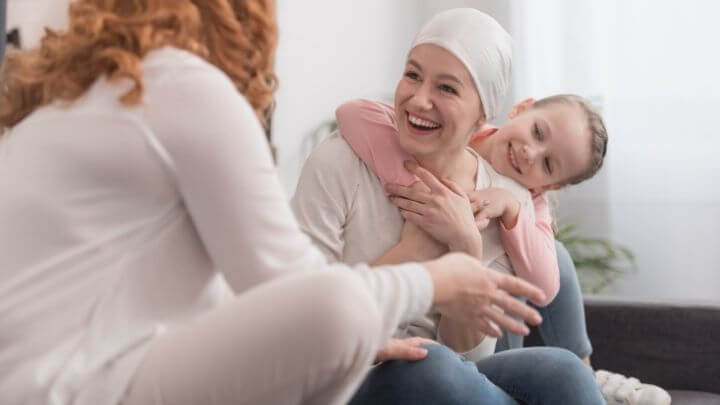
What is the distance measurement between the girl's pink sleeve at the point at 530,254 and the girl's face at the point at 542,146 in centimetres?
11

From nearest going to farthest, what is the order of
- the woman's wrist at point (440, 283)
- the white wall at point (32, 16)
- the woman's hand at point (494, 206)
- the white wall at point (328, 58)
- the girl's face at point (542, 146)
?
the woman's wrist at point (440, 283), the woman's hand at point (494, 206), the girl's face at point (542, 146), the white wall at point (32, 16), the white wall at point (328, 58)

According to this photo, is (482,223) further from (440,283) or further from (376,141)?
(440,283)

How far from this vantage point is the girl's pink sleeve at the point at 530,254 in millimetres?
1760

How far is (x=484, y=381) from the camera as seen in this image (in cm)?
148

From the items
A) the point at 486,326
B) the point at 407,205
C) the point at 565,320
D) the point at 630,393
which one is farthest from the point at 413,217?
the point at 630,393

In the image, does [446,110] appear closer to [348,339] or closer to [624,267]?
[348,339]

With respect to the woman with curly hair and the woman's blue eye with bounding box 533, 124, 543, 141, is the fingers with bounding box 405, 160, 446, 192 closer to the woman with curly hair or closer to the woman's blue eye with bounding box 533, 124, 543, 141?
the woman's blue eye with bounding box 533, 124, 543, 141

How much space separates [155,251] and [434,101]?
27.6 inches

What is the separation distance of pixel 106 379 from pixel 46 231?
184 mm

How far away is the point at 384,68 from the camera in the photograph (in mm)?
4098

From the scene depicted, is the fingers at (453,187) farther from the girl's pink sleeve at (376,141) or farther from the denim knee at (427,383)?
the denim knee at (427,383)

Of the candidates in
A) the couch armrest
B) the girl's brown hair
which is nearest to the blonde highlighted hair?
the girl's brown hair

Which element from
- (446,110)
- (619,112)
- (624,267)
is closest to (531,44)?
(619,112)

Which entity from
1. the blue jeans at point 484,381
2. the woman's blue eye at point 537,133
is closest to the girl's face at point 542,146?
the woman's blue eye at point 537,133
